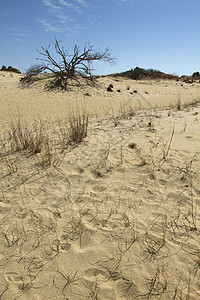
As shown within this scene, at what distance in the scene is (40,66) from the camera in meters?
11.9

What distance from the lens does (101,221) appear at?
219 centimetres

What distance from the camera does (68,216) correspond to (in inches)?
89.4

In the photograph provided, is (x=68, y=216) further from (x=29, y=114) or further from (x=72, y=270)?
(x=29, y=114)

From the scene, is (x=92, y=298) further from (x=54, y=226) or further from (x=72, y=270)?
(x=54, y=226)

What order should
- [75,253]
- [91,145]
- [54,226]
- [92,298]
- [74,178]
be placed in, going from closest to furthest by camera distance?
[92,298] → [75,253] → [54,226] → [74,178] → [91,145]

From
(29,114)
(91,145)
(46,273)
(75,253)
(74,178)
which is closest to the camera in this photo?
(46,273)

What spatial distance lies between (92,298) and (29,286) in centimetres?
51

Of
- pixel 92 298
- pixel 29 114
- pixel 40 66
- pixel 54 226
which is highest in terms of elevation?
pixel 40 66

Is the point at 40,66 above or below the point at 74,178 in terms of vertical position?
above

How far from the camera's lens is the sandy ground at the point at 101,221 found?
1.60m

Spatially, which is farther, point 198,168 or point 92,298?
point 198,168

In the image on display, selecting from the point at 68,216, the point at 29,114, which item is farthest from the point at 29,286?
the point at 29,114

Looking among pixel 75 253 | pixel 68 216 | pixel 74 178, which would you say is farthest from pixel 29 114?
pixel 75 253

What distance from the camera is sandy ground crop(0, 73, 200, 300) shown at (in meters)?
1.60
